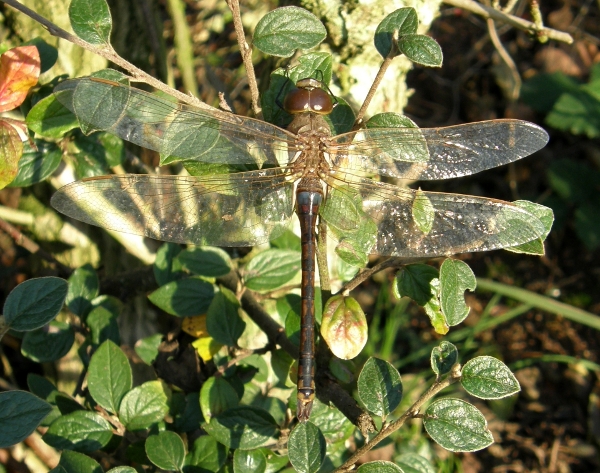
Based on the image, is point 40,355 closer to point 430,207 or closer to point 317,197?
point 317,197

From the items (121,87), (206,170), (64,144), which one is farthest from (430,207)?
(64,144)

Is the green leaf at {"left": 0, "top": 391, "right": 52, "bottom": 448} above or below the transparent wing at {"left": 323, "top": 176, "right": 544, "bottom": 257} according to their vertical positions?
below

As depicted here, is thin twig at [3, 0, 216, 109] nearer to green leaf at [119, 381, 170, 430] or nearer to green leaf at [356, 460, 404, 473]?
green leaf at [119, 381, 170, 430]

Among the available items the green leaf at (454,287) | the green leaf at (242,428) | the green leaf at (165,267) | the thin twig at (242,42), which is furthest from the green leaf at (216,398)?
the thin twig at (242,42)

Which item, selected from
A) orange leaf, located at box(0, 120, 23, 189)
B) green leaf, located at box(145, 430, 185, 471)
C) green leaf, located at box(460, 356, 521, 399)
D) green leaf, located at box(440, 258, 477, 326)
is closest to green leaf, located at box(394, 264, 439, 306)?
green leaf, located at box(440, 258, 477, 326)

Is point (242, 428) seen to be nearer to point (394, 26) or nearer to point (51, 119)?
point (51, 119)

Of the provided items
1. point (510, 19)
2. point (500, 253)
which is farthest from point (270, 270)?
point (500, 253)
